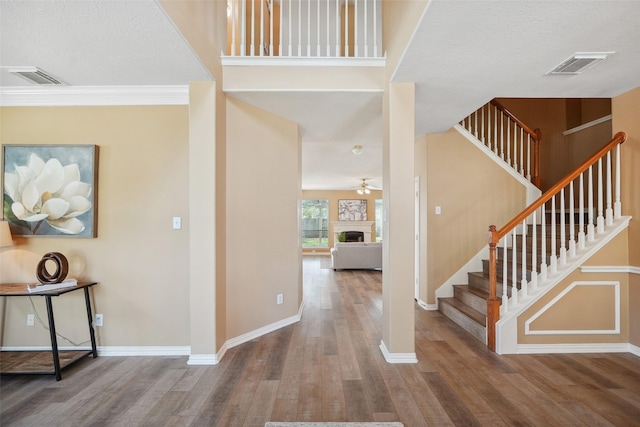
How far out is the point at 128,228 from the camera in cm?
300

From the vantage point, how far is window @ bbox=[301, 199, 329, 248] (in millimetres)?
12039

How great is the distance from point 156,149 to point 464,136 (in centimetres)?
395

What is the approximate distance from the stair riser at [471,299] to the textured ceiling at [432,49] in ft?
7.21

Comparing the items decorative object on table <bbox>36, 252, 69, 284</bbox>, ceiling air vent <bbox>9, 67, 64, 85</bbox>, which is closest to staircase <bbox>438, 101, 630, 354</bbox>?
decorative object on table <bbox>36, 252, 69, 284</bbox>

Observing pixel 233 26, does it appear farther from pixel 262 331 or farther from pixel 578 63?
pixel 262 331

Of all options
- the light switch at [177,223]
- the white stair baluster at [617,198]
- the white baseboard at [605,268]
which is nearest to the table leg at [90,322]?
the light switch at [177,223]

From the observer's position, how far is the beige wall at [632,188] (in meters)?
2.95

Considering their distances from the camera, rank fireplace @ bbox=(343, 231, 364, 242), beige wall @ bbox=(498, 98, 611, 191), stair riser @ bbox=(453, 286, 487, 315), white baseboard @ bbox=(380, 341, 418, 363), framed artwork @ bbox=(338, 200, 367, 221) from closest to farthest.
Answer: white baseboard @ bbox=(380, 341, 418, 363)
stair riser @ bbox=(453, 286, 487, 315)
beige wall @ bbox=(498, 98, 611, 191)
fireplace @ bbox=(343, 231, 364, 242)
framed artwork @ bbox=(338, 200, 367, 221)

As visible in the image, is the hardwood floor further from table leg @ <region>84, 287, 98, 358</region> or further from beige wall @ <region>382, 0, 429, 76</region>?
beige wall @ <region>382, 0, 429, 76</region>

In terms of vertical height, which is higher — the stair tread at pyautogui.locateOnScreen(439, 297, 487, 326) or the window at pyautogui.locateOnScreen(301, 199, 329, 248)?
the window at pyautogui.locateOnScreen(301, 199, 329, 248)

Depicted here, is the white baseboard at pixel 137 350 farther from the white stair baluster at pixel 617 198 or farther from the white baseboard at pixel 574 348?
the white stair baluster at pixel 617 198

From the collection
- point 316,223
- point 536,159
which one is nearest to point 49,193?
point 536,159

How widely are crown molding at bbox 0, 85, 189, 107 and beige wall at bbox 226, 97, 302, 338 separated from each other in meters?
0.54

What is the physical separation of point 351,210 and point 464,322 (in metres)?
8.51
